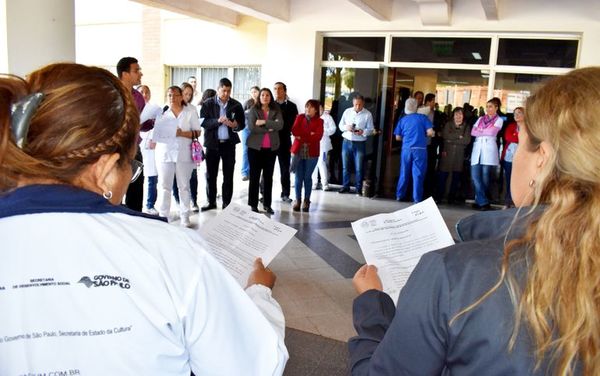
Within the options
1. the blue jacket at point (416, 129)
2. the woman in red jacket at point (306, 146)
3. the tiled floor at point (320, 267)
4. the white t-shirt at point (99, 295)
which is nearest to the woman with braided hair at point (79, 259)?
the white t-shirt at point (99, 295)

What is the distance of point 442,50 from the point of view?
27.1 feet

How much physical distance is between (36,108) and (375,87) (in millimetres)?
8179

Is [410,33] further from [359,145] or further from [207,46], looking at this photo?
[207,46]

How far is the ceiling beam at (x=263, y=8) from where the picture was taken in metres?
7.52

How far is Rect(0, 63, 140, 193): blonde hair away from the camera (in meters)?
0.83

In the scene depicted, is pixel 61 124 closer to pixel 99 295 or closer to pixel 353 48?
pixel 99 295

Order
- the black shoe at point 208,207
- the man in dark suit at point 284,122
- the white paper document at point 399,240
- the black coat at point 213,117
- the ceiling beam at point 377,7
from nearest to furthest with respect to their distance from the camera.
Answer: the white paper document at point 399,240, the black coat at point 213,117, the black shoe at point 208,207, the man in dark suit at point 284,122, the ceiling beam at point 377,7

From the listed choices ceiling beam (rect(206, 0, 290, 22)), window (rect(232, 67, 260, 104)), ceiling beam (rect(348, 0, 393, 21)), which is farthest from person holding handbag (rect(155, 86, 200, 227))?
window (rect(232, 67, 260, 104))

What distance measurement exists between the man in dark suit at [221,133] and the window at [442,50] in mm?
3521

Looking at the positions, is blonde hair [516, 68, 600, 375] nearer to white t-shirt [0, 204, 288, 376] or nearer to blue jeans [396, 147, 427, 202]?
white t-shirt [0, 204, 288, 376]

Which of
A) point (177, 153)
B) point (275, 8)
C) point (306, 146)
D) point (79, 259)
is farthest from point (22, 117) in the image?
point (275, 8)

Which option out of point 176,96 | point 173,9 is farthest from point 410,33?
point 176,96

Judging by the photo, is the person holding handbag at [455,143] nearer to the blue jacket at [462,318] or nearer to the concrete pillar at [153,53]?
the concrete pillar at [153,53]

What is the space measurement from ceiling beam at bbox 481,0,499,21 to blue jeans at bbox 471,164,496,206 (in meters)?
2.29
